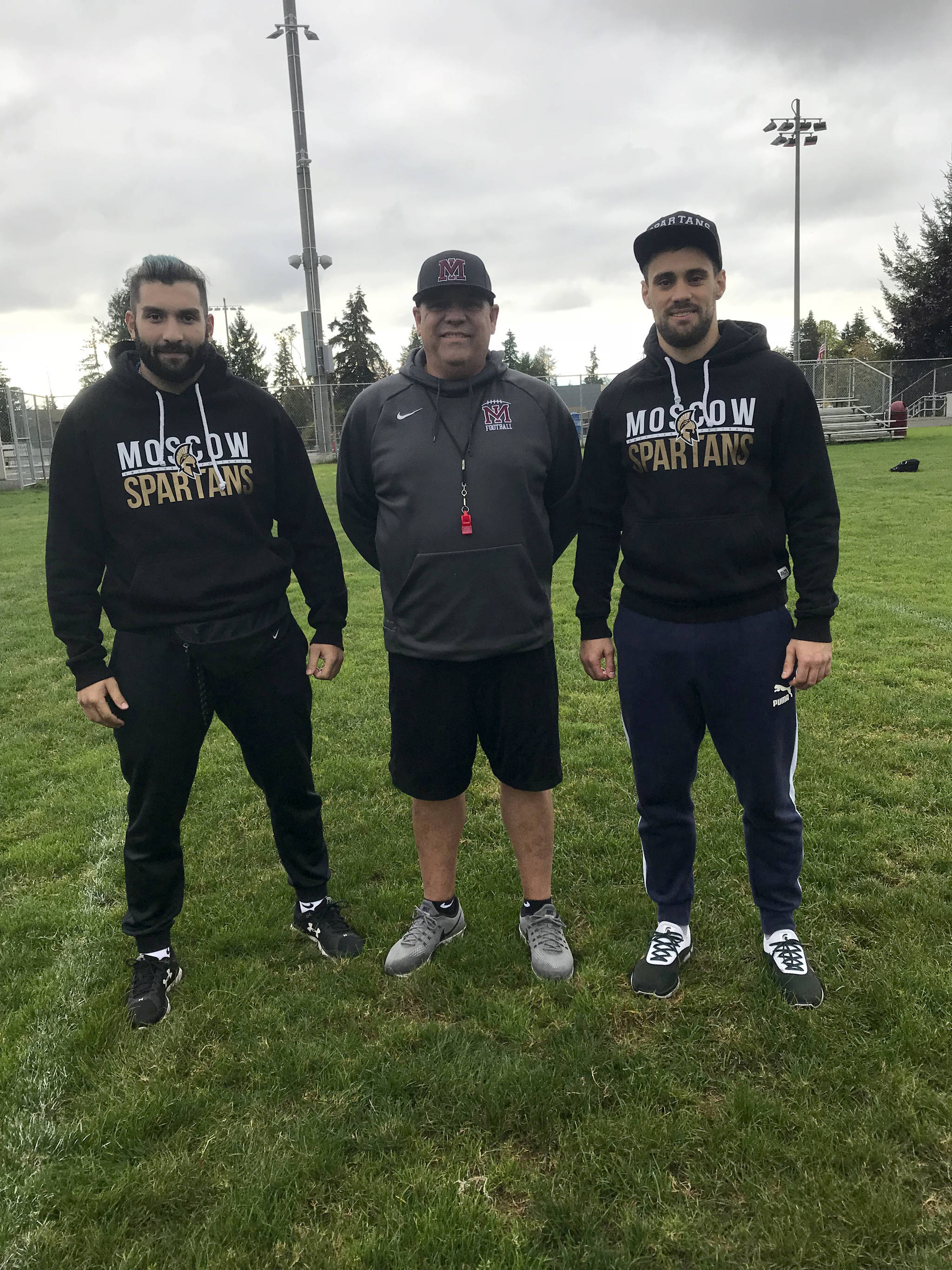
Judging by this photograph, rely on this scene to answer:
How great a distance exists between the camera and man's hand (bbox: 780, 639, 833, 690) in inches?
98.7

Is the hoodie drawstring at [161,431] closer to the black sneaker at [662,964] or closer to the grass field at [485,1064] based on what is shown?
the grass field at [485,1064]

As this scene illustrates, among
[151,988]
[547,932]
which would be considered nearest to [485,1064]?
[547,932]

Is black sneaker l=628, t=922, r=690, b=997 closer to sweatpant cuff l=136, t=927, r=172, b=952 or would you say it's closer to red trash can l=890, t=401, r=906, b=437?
sweatpant cuff l=136, t=927, r=172, b=952

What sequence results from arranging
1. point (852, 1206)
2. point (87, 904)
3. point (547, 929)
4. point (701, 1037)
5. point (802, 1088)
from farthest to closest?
point (87, 904)
point (547, 929)
point (701, 1037)
point (802, 1088)
point (852, 1206)

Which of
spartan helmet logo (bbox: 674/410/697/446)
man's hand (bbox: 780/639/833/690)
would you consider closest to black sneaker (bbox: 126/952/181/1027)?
man's hand (bbox: 780/639/833/690)

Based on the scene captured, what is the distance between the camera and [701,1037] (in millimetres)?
2457

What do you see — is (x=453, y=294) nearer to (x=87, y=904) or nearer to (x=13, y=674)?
(x=87, y=904)

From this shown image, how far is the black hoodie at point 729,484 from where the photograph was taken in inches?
96.2

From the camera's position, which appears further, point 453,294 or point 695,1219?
point 453,294

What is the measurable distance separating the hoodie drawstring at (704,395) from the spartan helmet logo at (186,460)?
1457mm

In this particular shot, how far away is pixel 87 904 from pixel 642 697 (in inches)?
91.2

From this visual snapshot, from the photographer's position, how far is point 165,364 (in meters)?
2.54

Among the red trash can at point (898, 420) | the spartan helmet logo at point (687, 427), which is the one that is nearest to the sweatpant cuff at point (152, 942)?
the spartan helmet logo at point (687, 427)

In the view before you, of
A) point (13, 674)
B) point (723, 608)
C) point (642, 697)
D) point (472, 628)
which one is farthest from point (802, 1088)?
point (13, 674)
